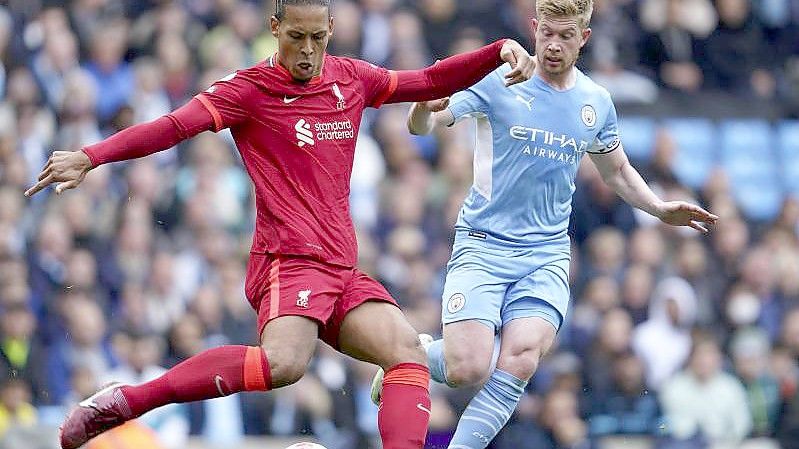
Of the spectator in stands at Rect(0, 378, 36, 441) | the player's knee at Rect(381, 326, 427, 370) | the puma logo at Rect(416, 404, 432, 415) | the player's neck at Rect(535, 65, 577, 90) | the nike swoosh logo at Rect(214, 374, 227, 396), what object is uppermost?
the player's neck at Rect(535, 65, 577, 90)

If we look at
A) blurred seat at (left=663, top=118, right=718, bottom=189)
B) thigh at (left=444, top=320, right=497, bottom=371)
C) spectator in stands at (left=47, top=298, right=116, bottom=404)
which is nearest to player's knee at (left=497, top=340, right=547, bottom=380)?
thigh at (left=444, top=320, right=497, bottom=371)

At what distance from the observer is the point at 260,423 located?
13.0 metres

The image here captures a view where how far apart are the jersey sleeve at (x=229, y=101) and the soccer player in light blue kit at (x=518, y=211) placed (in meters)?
1.09

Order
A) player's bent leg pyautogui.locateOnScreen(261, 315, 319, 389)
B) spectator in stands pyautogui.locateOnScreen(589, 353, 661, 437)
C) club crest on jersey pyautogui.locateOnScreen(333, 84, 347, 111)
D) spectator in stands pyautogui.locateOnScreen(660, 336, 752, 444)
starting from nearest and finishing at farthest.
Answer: player's bent leg pyautogui.locateOnScreen(261, 315, 319, 389) < club crest on jersey pyautogui.locateOnScreen(333, 84, 347, 111) < spectator in stands pyautogui.locateOnScreen(589, 353, 661, 437) < spectator in stands pyautogui.locateOnScreen(660, 336, 752, 444)

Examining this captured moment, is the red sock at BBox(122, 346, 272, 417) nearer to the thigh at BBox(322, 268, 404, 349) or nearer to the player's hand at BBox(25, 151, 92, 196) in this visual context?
the thigh at BBox(322, 268, 404, 349)

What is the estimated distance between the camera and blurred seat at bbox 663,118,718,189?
16812 mm

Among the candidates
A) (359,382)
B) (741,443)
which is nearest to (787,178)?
(741,443)

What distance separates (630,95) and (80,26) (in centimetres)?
538

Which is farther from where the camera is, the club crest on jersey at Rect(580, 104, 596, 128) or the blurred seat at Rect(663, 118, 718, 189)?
the blurred seat at Rect(663, 118, 718, 189)

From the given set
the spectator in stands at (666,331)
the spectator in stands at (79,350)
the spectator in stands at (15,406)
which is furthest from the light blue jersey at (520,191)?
the spectator in stands at (666,331)

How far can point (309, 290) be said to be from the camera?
8359 millimetres

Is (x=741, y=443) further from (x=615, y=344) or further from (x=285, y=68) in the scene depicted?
(x=285, y=68)

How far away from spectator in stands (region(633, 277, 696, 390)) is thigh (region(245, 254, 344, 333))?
664 cm

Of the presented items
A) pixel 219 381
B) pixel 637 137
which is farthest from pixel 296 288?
pixel 637 137
